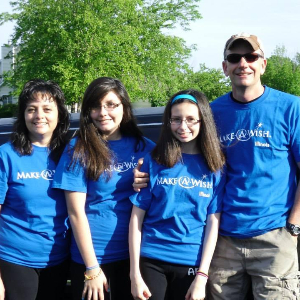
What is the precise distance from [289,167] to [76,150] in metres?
1.17

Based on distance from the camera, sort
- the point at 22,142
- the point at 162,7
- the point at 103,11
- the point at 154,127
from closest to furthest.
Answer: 1. the point at 22,142
2. the point at 154,127
3. the point at 103,11
4. the point at 162,7

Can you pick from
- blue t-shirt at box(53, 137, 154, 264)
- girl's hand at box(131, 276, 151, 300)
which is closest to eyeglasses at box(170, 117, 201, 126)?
blue t-shirt at box(53, 137, 154, 264)

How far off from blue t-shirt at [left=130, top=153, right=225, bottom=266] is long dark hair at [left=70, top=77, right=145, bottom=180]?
0.78 feet

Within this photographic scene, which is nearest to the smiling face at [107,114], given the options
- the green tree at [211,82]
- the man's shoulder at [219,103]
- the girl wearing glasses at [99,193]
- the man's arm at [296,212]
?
the girl wearing glasses at [99,193]

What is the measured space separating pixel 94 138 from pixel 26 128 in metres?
0.45

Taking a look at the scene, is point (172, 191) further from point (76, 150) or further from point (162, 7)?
point (162, 7)

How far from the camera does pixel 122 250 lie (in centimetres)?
259

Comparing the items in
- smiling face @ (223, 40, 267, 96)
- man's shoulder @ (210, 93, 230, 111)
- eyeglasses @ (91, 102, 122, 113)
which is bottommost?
eyeglasses @ (91, 102, 122, 113)

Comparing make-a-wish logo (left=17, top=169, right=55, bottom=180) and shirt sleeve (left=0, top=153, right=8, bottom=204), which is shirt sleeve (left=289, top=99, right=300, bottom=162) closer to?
make-a-wish logo (left=17, top=169, right=55, bottom=180)

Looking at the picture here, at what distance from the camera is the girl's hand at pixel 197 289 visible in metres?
2.42

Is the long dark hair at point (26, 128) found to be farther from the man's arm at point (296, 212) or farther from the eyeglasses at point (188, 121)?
the man's arm at point (296, 212)

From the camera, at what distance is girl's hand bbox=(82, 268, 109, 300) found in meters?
2.48

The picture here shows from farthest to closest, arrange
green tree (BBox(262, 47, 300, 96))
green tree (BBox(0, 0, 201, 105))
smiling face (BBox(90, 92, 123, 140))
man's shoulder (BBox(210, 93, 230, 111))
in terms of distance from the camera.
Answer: green tree (BBox(262, 47, 300, 96)), green tree (BBox(0, 0, 201, 105)), man's shoulder (BBox(210, 93, 230, 111)), smiling face (BBox(90, 92, 123, 140))

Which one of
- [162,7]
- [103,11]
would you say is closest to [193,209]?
[103,11]
